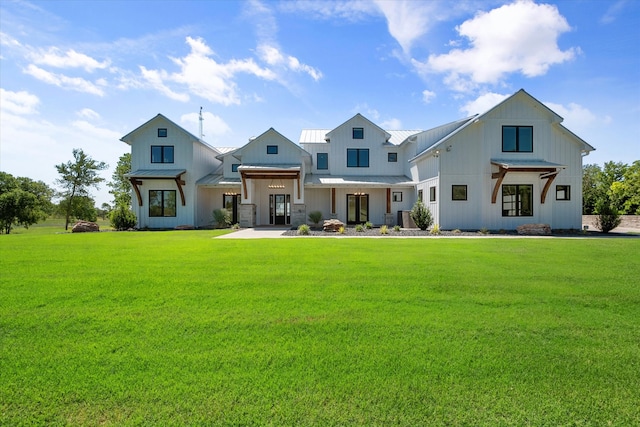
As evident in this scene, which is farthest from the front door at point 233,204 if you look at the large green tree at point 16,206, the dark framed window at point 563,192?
the large green tree at point 16,206

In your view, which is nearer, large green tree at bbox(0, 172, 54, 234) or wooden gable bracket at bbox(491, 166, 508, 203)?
wooden gable bracket at bbox(491, 166, 508, 203)

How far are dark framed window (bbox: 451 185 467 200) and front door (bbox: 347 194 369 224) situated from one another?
22.8ft

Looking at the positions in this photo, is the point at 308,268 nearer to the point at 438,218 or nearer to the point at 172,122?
the point at 438,218

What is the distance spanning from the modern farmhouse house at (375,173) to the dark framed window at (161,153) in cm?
7

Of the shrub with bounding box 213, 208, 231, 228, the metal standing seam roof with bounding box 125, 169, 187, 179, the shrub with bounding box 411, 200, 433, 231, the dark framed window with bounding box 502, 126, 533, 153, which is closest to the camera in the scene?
the shrub with bounding box 411, 200, 433, 231

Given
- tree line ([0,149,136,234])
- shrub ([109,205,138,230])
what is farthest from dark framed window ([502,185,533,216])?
tree line ([0,149,136,234])

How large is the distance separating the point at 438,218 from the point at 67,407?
58.1 feet

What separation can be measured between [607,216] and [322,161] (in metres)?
17.8

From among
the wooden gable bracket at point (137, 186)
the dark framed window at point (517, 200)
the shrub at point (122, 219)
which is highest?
the wooden gable bracket at point (137, 186)

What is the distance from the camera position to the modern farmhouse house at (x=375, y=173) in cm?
1773

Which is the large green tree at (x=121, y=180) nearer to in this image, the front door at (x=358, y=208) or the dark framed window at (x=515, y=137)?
the front door at (x=358, y=208)

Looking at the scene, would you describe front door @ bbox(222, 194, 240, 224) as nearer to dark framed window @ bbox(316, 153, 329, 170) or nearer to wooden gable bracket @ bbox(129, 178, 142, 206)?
wooden gable bracket @ bbox(129, 178, 142, 206)

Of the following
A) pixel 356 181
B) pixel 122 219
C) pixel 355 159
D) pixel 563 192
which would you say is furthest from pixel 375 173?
pixel 122 219

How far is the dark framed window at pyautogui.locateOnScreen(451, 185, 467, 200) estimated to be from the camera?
17.8 metres
